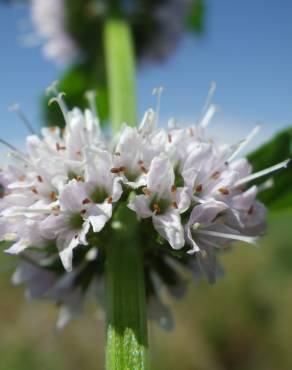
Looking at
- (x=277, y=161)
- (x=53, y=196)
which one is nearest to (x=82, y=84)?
(x=277, y=161)

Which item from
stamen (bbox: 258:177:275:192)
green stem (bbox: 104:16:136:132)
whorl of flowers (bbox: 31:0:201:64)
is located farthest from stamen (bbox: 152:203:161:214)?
whorl of flowers (bbox: 31:0:201:64)

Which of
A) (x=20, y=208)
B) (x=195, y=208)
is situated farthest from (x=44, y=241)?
(x=195, y=208)

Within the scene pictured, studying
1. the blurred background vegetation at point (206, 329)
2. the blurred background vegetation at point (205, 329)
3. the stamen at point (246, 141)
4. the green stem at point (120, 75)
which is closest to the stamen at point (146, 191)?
the stamen at point (246, 141)

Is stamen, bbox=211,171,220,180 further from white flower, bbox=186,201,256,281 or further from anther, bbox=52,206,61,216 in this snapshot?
anther, bbox=52,206,61,216

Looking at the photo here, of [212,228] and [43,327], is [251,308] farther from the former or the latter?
[212,228]

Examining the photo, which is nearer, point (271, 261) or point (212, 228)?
point (212, 228)

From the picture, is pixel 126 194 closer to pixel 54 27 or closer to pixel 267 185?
pixel 267 185

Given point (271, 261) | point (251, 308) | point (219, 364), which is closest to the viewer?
point (219, 364)
